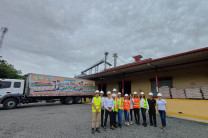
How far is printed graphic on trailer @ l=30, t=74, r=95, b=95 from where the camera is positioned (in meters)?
11.4

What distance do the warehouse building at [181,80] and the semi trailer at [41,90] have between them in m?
Answer: 6.96

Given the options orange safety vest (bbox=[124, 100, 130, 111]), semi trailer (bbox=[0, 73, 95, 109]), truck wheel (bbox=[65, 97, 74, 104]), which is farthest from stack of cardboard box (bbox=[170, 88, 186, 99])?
truck wheel (bbox=[65, 97, 74, 104])

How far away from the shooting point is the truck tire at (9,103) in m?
9.83

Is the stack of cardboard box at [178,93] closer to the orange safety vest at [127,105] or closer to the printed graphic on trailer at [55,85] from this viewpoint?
the orange safety vest at [127,105]

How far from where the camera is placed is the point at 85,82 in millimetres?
15820

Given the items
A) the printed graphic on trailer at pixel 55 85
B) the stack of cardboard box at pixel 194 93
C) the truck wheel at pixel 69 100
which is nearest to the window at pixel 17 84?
the printed graphic on trailer at pixel 55 85

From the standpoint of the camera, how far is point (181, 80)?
10.3 meters

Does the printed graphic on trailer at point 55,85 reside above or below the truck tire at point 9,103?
above

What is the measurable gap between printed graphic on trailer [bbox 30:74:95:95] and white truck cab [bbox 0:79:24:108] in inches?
39.8

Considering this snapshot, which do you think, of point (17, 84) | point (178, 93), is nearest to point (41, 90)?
point (17, 84)

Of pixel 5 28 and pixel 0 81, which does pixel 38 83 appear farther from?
pixel 5 28

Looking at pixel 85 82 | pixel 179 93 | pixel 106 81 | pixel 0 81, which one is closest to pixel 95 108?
pixel 179 93

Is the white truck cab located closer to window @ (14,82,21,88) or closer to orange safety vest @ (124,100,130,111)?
window @ (14,82,21,88)

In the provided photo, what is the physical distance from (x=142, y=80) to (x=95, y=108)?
9937 mm
